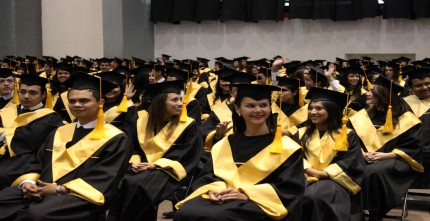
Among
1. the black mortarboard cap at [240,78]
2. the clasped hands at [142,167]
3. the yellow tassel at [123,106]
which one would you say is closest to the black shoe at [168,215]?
the clasped hands at [142,167]

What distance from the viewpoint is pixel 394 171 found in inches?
192

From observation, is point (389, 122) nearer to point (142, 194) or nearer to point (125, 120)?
point (142, 194)

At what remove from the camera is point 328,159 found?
451cm

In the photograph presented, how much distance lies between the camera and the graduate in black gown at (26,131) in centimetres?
493

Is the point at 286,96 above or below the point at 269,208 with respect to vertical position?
above

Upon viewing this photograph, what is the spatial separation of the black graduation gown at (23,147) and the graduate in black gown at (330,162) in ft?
7.91

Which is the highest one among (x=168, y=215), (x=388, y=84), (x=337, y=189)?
(x=388, y=84)

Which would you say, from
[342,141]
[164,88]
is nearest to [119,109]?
[164,88]

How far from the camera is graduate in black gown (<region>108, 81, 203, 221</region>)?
14.9ft

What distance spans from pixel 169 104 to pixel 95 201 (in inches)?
56.9

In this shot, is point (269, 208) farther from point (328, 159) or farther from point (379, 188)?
point (379, 188)

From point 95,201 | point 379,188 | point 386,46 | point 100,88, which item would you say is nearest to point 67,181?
point 95,201

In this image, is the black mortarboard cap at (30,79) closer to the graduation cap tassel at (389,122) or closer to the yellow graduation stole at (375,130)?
the yellow graduation stole at (375,130)

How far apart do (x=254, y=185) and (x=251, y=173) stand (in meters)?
0.13
